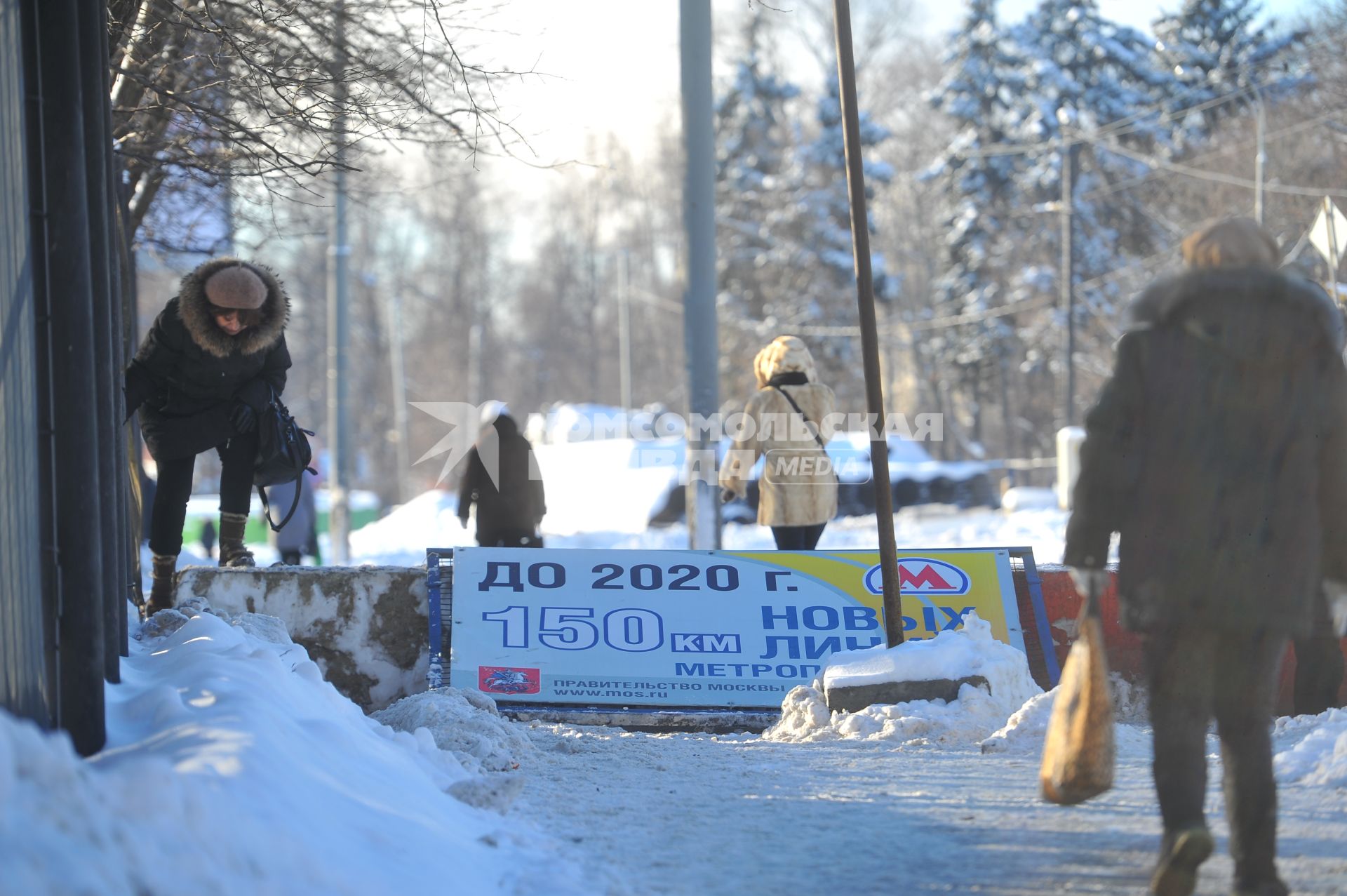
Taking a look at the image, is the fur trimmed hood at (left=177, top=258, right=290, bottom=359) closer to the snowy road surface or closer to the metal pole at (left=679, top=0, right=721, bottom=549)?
the snowy road surface

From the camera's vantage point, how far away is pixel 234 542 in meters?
6.96

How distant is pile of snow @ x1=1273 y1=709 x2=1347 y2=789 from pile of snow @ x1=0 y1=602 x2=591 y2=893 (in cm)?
273

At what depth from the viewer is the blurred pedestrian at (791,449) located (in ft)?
26.6

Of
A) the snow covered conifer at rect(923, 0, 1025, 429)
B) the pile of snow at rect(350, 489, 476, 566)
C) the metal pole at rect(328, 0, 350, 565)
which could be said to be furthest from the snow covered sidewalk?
the snow covered conifer at rect(923, 0, 1025, 429)

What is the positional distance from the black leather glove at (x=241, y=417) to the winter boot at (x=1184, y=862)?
449 centimetres

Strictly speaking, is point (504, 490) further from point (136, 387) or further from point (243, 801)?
point (243, 801)

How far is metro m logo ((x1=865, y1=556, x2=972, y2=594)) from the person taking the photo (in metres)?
7.20

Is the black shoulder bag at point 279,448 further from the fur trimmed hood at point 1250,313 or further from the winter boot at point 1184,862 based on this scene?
the winter boot at point 1184,862

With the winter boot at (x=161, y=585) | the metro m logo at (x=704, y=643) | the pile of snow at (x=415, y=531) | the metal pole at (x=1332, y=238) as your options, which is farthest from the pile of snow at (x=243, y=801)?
the pile of snow at (x=415, y=531)

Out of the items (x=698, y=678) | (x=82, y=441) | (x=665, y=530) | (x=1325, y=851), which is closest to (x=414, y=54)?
(x=698, y=678)

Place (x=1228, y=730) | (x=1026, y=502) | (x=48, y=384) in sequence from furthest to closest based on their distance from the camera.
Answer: (x=1026, y=502) < (x=48, y=384) < (x=1228, y=730)

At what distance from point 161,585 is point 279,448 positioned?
2.74ft

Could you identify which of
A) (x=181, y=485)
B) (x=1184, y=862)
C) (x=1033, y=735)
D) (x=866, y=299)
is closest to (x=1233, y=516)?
(x=1184, y=862)

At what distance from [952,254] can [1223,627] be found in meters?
41.4
